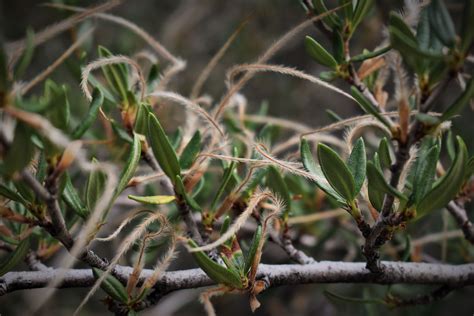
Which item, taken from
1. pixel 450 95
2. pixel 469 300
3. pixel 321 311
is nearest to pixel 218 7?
pixel 450 95

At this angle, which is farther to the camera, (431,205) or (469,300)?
(469,300)

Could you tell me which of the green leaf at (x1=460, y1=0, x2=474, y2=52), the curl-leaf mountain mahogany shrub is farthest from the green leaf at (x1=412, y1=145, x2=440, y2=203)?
the green leaf at (x1=460, y1=0, x2=474, y2=52)

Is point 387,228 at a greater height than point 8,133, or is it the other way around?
point 8,133

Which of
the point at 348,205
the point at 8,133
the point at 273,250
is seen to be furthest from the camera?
the point at 273,250

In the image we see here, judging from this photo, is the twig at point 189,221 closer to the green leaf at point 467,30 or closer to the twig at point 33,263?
the twig at point 33,263

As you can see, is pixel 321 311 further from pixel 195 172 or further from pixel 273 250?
pixel 195 172

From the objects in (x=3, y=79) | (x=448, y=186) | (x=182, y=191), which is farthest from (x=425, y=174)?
(x=3, y=79)

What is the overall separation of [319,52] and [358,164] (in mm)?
139

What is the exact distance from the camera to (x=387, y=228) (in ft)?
1.45

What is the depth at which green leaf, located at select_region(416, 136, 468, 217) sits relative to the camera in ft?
1.29

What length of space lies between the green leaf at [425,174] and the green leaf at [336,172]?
5cm

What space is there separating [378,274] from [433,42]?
26 centimetres

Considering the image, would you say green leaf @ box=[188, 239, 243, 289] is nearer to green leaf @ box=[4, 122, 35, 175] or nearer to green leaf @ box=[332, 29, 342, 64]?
green leaf @ box=[4, 122, 35, 175]

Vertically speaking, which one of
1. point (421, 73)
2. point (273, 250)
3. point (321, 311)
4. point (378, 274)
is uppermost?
point (421, 73)
